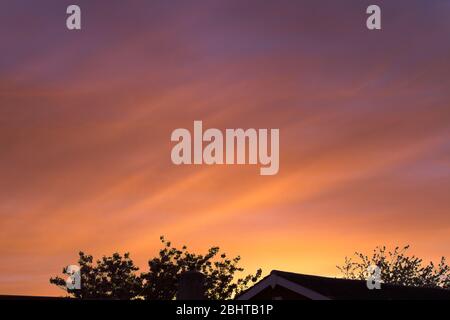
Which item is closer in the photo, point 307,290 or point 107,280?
point 307,290

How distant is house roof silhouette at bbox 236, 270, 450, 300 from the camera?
27312mm

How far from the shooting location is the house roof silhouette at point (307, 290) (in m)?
27.3

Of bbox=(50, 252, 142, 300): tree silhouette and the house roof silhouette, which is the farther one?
bbox=(50, 252, 142, 300): tree silhouette

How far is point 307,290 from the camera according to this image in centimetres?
2728

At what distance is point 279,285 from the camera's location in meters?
28.5

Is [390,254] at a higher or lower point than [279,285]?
higher

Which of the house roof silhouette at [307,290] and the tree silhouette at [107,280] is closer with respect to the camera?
the house roof silhouette at [307,290]
